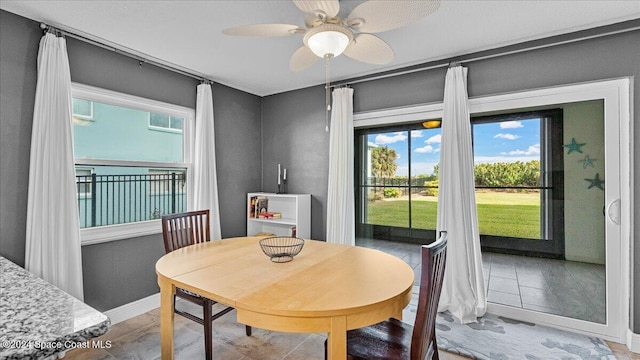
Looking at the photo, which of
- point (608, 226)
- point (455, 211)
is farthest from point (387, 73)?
point (608, 226)

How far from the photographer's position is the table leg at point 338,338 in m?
1.22

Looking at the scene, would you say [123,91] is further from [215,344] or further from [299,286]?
[299,286]

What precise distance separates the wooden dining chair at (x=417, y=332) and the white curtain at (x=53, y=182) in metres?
2.22

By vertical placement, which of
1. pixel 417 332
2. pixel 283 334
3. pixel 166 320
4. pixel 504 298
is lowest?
pixel 283 334

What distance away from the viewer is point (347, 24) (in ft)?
5.42

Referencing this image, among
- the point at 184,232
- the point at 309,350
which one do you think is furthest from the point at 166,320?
the point at 309,350

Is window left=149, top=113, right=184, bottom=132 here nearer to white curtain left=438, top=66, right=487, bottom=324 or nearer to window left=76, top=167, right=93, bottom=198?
window left=76, top=167, right=93, bottom=198

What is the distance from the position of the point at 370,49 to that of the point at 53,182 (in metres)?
2.49

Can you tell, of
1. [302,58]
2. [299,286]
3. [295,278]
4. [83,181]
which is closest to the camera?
[299,286]

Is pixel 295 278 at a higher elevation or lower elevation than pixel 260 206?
lower

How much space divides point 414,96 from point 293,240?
2.04 meters

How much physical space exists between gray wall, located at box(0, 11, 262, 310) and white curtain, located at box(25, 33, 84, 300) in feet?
0.34

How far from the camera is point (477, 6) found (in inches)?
80.4

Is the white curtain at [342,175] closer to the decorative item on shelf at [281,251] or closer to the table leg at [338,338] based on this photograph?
the decorative item on shelf at [281,251]
